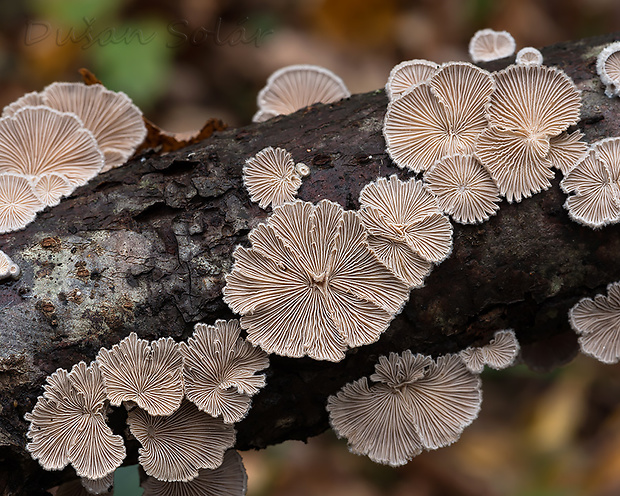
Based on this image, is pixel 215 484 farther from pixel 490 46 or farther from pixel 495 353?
pixel 490 46

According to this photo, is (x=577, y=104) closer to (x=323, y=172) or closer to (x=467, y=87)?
(x=467, y=87)

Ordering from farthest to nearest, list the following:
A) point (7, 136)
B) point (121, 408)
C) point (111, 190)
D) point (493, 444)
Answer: point (493, 444) < point (7, 136) < point (111, 190) < point (121, 408)

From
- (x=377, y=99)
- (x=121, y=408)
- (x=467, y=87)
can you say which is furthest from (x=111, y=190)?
(x=467, y=87)

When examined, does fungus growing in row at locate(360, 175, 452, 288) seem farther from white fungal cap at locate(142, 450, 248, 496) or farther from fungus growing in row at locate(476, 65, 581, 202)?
white fungal cap at locate(142, 450, 248, 496)

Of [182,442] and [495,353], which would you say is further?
[495,353]

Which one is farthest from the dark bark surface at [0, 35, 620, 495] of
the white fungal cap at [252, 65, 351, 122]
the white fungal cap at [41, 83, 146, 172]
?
the white fungal cap at [252, 65, 351, 122]

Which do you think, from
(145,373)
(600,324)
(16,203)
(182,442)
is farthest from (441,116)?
(16,203)
